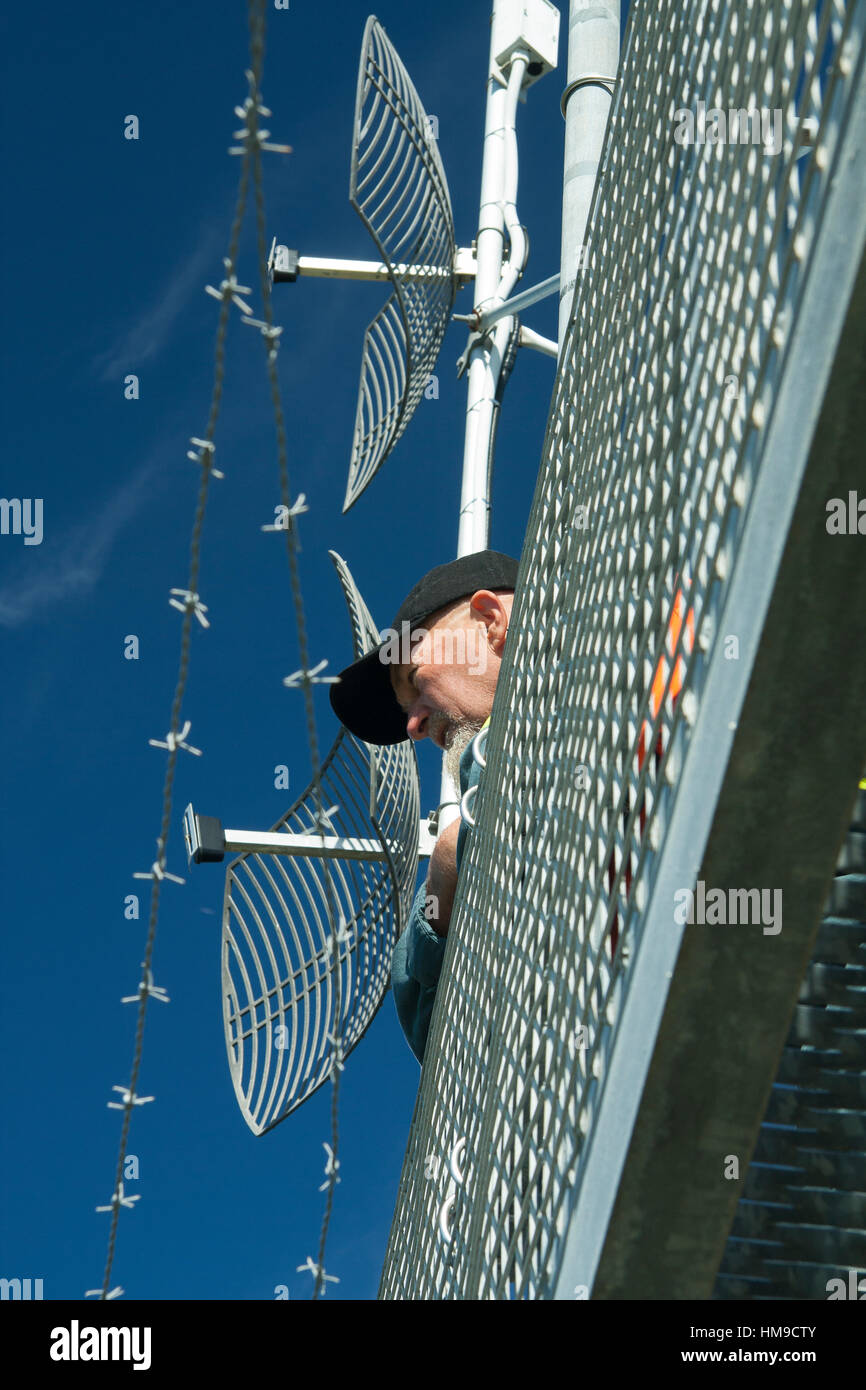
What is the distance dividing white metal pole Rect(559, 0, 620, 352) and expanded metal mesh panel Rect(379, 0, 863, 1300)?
1898 mm

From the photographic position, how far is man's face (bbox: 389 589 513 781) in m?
3.91

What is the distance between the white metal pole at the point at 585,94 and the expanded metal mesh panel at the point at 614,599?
190 centimetres

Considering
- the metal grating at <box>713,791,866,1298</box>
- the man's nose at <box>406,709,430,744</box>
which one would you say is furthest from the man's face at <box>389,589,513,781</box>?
Result: the metal grating at <box>713,791,866,1298</box>

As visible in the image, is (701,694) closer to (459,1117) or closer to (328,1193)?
(459,1117)

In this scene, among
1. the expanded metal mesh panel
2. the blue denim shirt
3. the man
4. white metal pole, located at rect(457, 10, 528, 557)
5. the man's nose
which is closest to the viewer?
the expanded metal mesh panel

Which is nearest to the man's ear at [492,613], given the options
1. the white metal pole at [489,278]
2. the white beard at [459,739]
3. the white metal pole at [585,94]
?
the white beard at [459,739]

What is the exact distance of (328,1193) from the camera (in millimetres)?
4801

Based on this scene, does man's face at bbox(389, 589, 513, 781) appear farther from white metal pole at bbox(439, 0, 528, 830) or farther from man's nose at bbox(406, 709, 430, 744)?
white metal pole at bbox(439, 0, 528, 830)

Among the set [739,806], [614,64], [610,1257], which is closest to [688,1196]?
[610,1257]

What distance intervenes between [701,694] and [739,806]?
14cm

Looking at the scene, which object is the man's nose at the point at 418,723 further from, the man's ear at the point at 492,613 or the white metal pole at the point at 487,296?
the white metal pole at the point at 487,296

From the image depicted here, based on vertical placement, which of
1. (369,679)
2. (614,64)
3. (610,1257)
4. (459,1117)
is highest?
(614,64)

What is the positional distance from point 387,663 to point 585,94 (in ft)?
5.74

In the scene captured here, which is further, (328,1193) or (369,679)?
(328,1193)
